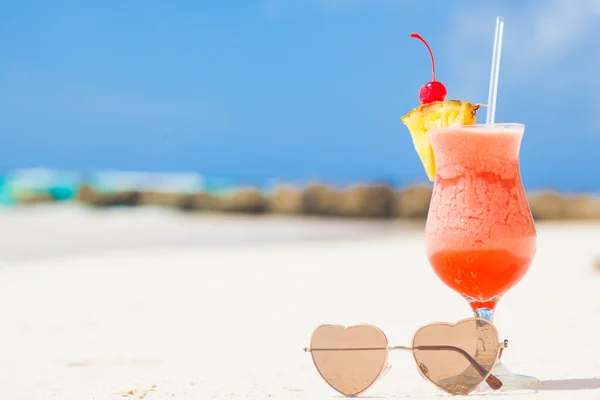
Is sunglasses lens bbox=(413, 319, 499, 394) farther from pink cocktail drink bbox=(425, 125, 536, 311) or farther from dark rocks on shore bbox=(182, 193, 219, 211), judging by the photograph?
dark rocks on shore bbox=(182, 193, 219, 211)

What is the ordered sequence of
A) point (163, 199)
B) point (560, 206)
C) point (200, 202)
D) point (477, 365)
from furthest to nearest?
point (163, 199) < point (200, 202) < point (560, 206) < point (477, 365)

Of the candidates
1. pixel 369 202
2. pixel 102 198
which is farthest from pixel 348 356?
pixel 102 198

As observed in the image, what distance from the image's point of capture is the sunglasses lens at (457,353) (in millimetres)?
2307

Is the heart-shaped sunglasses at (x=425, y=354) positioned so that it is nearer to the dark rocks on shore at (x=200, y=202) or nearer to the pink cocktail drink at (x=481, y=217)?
the pink cocktail drink at (x=481, y=217)

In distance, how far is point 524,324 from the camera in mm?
3775

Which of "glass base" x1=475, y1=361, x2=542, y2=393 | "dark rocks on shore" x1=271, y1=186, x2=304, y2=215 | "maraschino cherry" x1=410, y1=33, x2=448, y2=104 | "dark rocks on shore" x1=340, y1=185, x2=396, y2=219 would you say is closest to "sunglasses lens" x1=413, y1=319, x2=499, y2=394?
"glass base" x1=475, y1=361, x2=542, y2=393

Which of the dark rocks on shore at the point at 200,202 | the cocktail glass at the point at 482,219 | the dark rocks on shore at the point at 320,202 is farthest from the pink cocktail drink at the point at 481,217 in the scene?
the dark rocks on shore at the point at 200,202

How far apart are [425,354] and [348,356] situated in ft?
0.78

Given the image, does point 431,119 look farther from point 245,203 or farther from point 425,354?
point 245,203

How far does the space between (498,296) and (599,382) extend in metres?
0.45

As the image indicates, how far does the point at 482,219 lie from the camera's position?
2.37 m

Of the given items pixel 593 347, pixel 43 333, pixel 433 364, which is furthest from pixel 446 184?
pixel 43 333


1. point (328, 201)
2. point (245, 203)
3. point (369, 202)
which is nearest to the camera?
point (369, 202)

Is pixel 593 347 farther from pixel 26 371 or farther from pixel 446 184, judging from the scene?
pixel 26 371
